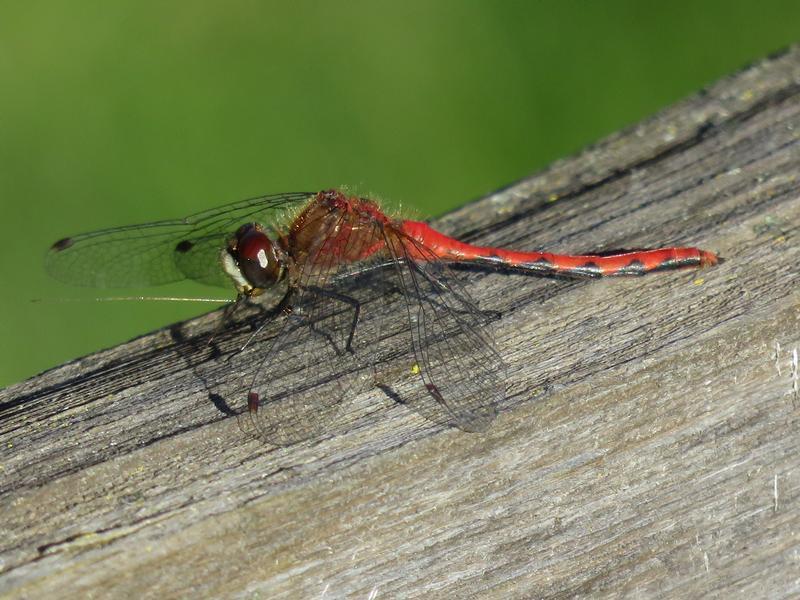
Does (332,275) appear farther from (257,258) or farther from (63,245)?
(63,245)

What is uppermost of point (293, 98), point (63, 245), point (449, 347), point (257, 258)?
point (293, 98)

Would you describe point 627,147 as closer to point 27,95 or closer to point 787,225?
point 787,225

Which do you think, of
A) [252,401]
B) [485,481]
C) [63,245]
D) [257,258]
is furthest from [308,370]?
[63,245]

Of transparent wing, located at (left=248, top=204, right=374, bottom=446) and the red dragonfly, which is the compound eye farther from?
transparent wing, located at (left=248, top=204, right=374, bottom=446)

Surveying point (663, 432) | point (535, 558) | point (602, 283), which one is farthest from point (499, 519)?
point (602, 283)

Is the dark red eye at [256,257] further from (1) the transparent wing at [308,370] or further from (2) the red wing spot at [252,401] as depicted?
(2) the red wing spot at [252,401]

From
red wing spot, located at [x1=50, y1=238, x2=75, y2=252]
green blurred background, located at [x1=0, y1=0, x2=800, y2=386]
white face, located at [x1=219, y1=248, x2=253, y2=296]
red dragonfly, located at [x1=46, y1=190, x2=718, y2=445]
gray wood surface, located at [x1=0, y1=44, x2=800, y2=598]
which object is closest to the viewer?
gray wood surface, located at [x1=0, y1=44, x2=800, y2=598]

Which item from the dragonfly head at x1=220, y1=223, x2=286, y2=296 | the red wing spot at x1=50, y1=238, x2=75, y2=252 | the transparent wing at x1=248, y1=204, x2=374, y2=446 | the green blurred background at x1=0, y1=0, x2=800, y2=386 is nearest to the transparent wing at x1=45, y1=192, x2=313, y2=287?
the red wing spot at x1=50, y1=238, x2=75, y2=252

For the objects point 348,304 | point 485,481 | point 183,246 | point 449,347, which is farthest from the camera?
point 183,246
